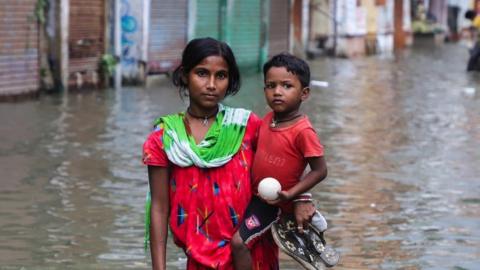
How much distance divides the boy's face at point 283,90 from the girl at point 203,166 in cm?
11

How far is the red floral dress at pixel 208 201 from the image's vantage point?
3.50 metres

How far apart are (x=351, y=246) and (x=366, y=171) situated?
113 inches

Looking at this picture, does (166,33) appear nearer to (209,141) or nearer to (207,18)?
(207,18)

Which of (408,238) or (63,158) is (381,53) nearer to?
(63,158)

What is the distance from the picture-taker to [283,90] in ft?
11.7

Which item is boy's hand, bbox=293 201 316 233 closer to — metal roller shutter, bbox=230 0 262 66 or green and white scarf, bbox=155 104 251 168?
green and white scarf, bbox=155 104 251 168

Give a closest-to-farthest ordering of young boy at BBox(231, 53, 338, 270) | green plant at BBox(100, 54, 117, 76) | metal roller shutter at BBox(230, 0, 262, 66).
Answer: young boy at BBox(231, 53, 338, 270) → green plant at BBox(100, 54, 117, 76) → metal roller shutter at BBox(230, 0, 262, 66)

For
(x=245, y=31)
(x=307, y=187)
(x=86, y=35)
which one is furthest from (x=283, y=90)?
(x=245, y=31)

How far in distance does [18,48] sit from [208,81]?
11.7 meters

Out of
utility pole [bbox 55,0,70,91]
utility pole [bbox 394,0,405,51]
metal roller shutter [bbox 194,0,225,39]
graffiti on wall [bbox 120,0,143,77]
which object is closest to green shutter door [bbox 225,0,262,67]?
metal roller shutter [bbox 194,0,225,39]

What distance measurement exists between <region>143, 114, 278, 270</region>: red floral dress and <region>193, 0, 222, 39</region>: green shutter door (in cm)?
1687

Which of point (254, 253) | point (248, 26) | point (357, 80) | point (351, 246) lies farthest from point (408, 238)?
point (248, 26)

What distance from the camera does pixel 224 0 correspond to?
21828mm

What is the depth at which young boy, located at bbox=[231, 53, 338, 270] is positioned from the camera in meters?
3.50
